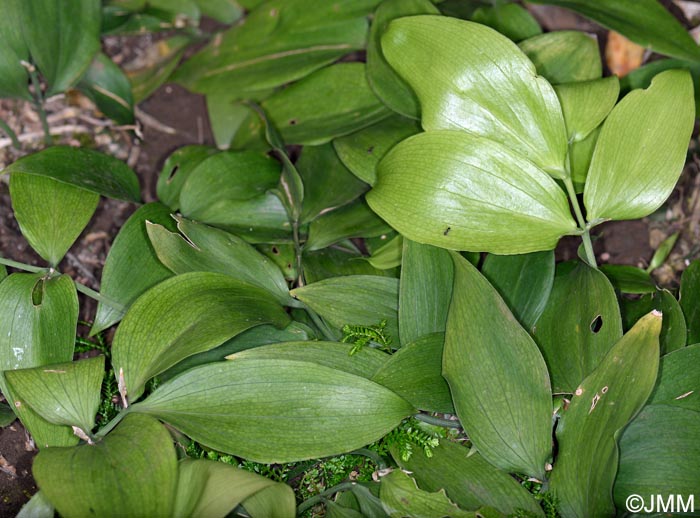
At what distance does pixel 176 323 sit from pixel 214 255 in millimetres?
162

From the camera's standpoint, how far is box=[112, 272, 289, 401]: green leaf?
102 centimetres

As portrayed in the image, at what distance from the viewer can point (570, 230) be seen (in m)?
1.04

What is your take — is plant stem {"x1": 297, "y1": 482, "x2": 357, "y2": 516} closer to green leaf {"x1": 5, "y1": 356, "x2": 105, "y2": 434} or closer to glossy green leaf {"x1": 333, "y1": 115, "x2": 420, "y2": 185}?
green leaf {"x1": 5, "y1": 356, "x2": 105, "y2": 434}

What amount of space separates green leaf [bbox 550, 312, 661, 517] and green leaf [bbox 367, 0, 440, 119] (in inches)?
22.7

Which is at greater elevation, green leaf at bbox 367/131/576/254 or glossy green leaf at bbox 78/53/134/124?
green leaf at bbox 367/131/576/254

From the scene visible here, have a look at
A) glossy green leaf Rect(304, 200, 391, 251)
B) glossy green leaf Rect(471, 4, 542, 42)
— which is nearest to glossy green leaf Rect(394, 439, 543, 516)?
glossy green leaf Rect(304, 200, 391, 251)

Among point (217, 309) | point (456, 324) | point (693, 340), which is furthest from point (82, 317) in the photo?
point (693, 340)

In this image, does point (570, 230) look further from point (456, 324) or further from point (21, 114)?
point (21, 114)

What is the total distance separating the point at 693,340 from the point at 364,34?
0.87m

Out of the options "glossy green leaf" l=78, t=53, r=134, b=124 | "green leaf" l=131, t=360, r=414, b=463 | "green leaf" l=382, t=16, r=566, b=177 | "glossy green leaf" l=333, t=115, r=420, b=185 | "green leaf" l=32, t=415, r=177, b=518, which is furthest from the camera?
"glossy green leaf" l=78, t=53, r=134, b=124

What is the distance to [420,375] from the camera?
1.04 metres

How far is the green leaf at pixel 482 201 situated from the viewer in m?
1.03

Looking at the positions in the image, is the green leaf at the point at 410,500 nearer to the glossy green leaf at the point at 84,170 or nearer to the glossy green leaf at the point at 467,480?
the glossy green leaf at the point at 467,480

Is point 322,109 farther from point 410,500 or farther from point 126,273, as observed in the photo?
point 410,500
